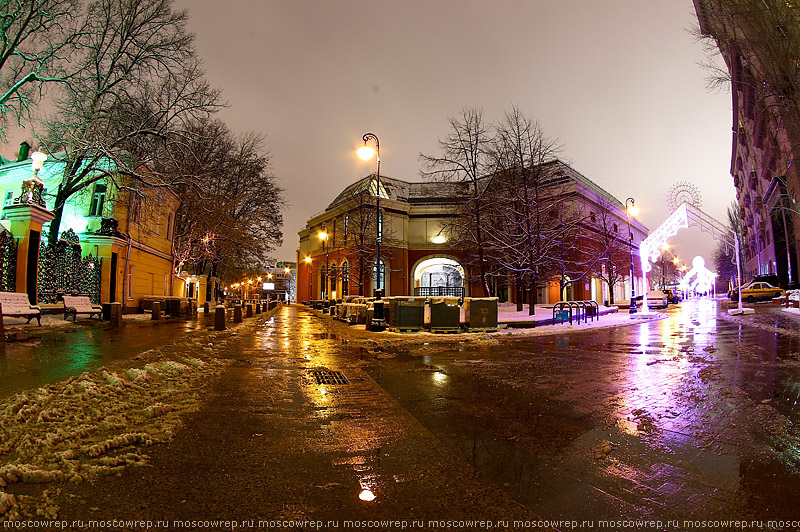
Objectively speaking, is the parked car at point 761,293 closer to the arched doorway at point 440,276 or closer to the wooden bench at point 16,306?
the arched doorway at point 440,276

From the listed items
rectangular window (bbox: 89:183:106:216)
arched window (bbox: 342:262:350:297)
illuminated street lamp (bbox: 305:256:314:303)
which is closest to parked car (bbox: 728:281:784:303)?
arched window (bbox: 342:262:350:297)

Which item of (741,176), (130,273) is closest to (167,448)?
(130,273)

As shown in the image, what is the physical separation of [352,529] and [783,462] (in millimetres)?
3372

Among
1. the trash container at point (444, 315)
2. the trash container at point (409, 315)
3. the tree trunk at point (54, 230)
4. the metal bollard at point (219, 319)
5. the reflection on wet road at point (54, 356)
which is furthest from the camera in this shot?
the tree trunk at point (54, 230)

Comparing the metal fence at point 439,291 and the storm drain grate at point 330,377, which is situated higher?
the metal fence at point 439,291

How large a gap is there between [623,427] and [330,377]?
4209mm

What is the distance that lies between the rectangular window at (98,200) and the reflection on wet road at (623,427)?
2303 cm

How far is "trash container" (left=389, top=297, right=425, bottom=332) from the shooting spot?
1502 centimetres

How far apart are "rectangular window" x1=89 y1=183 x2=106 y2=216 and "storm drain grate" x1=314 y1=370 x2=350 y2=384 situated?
22.9 meters

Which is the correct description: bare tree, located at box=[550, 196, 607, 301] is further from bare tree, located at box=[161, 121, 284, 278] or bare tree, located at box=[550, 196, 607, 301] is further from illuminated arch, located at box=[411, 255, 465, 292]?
bare tree, located at box=[161, 121, 284, 278]

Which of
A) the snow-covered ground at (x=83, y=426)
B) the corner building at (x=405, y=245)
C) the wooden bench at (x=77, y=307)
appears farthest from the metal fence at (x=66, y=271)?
the corner building at (x=405, y=245)

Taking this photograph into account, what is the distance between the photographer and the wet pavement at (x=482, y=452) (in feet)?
7.80

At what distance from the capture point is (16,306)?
13.2 meters

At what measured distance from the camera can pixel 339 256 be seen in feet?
155
